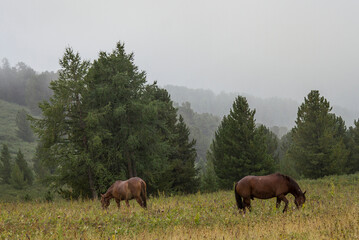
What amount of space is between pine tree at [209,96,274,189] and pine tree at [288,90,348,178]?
240 inches

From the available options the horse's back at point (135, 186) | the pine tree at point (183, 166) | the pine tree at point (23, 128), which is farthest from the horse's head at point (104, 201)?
the pine tree at point (23, 128)

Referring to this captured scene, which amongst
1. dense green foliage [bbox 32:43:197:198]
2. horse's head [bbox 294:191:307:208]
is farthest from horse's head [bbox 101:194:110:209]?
horse's head [bbox 294:191:307:208]

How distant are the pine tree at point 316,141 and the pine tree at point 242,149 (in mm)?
6108

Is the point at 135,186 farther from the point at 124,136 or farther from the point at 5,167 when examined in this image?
the point at 5,167

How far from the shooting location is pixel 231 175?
2600 cm

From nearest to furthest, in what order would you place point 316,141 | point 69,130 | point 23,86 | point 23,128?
point 69,130, point 316,141, point 23,128, point 23,86

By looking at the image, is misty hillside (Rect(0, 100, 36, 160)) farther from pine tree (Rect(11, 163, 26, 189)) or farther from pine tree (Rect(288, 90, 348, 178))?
pine tree (Rect(288, 90, 348, 178))

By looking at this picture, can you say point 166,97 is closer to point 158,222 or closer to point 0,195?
point 158,222

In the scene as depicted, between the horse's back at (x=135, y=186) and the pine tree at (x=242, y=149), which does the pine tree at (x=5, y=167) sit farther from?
the horse's back at (x=135, y=186)

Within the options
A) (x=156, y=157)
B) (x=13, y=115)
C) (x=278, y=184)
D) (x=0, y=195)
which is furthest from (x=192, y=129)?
(x=278, y=184)


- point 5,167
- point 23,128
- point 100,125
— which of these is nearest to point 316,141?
point 100,125

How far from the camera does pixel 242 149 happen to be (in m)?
25.1

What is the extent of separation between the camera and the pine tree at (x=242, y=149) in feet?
80.6

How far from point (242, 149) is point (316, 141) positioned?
9.39 meters
